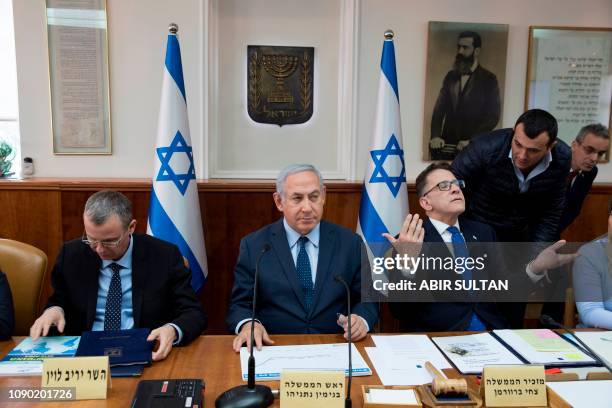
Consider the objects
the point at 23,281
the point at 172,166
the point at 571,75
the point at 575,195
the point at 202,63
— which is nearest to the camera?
the point at 23,281

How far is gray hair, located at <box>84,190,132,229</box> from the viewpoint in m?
1.67

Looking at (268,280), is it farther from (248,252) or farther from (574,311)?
(574,311)

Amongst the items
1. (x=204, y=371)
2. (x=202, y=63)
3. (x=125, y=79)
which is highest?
(x=202, y=63)

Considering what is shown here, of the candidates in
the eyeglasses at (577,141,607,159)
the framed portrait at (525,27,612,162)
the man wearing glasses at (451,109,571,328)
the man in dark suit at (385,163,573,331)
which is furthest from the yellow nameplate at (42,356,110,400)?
the framed portrait at (525,27,612,162)

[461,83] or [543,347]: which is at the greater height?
[461,83]

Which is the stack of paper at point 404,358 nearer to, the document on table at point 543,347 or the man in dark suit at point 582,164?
the document on table at point 543,347

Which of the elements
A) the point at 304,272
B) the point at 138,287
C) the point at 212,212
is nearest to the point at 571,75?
the point at 212,212

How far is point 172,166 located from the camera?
285cm

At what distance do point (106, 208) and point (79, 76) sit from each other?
1.93m

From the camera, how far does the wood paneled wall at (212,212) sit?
3102 millimetres

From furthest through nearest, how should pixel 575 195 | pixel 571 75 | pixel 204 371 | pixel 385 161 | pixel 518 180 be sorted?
pixel 571 75 → pixel 575 195 → pixel 385 161 → pixel 518 180 → pixel 204 371

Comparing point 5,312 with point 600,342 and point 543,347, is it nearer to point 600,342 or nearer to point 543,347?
point 543,347

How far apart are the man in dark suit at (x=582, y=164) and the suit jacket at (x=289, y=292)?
5.64ft

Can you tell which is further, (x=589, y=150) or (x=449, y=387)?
(x=589, y=150)
